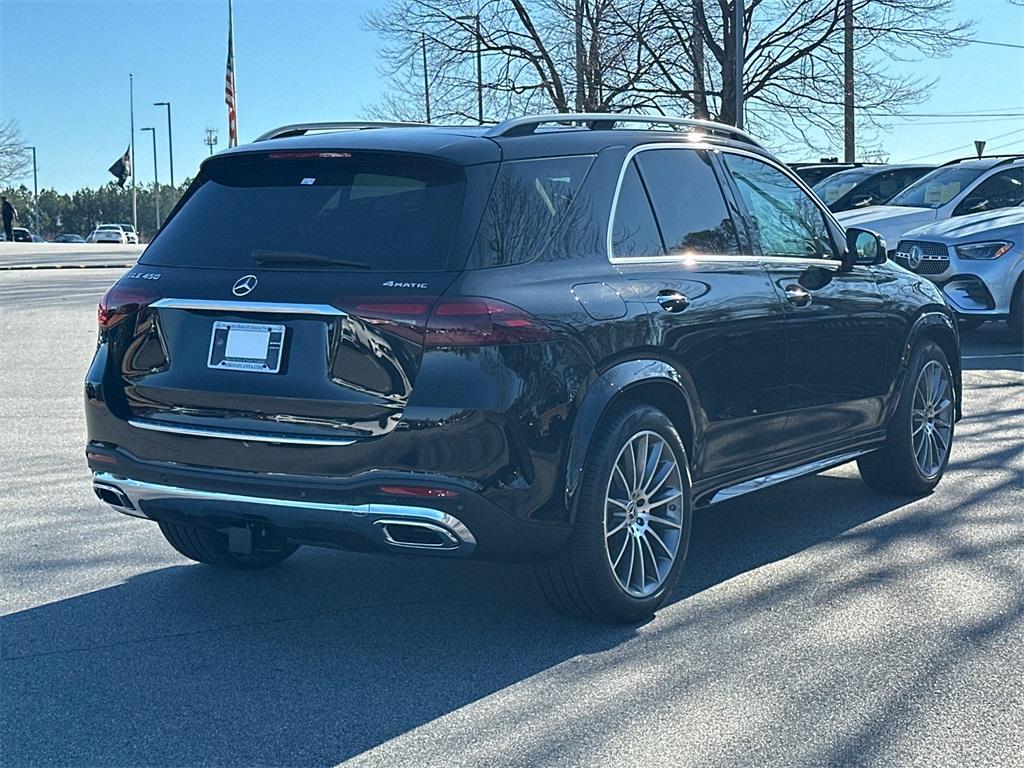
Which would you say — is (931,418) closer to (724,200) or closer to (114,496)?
(724,200)

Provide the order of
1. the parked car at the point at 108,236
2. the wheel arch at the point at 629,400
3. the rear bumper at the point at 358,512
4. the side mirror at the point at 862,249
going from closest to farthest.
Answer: the rear bumper at the point at 358,512 < the wheel arch at the point at 629,400 < the side mirror at the point at 862,249 < the parked car at the point at 108,236

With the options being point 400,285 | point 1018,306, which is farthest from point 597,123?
point 1018,306

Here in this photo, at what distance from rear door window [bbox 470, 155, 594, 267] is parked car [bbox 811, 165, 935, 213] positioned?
1484 centimetres

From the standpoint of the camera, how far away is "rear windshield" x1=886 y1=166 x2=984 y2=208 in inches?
645

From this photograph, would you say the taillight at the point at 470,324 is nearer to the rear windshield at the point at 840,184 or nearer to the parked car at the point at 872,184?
the parked car at the point at 872,184

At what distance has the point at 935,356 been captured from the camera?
7.45 meters

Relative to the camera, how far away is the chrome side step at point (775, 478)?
18.8ft

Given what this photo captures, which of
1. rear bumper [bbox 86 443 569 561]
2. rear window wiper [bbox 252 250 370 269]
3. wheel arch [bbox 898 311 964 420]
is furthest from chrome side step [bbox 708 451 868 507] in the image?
rear window wiper [bbox 252 250 370 269]

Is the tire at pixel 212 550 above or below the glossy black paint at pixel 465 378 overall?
below

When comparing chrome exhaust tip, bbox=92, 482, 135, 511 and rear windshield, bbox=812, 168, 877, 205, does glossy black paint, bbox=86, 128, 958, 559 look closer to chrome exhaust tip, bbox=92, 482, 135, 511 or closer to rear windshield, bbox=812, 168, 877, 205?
chrome exhaust tip, bbox=92, 482, 135, 511

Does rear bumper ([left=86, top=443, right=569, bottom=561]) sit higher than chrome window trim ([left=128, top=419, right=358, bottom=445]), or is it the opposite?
chrome window trim ([left=128, top=419, right=358, bottom=445])

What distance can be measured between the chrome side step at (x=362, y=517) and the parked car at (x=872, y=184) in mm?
15717

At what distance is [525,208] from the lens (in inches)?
191

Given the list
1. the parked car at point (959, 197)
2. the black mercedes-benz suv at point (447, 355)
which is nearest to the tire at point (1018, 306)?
the parked car at point (959, 197)
